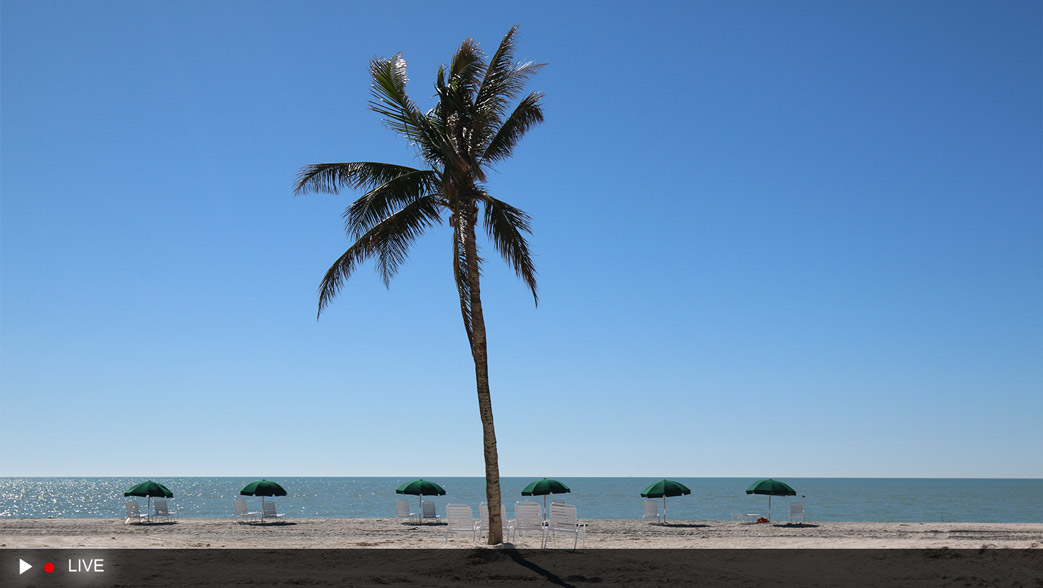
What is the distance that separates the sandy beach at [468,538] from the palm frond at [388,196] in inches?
279

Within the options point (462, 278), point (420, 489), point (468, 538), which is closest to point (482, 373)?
point (462, 278)

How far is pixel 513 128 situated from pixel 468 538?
10.5 metres

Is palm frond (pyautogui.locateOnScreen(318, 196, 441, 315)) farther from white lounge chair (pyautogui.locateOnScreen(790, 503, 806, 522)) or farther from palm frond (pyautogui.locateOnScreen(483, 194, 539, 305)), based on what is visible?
white lounge chair (pyautogui.locateOnScreen(790, 503, 806, 522))

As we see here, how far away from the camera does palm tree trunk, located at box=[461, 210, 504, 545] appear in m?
15.8

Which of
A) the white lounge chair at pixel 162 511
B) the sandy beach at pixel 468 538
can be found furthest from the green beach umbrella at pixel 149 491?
the sandy beach at pixel 468 538

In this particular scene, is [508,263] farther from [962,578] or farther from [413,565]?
[962,578]

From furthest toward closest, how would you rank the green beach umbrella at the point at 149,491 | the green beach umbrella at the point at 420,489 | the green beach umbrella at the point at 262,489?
the green beach umbrella at the point at 262,489 < the green beach umbrella at the point at 420,489 < the green beach umbrella at the point at 149,491

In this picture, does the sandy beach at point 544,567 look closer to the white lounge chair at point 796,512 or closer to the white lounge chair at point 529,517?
the white lounge chair at point 529,517

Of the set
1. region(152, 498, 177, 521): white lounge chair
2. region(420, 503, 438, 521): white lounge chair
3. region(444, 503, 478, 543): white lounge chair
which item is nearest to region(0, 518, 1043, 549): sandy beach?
region(152, 498, 177, 521): white lounge chair

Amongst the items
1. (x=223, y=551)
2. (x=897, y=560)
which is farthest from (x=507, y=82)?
(x=897, y=560)

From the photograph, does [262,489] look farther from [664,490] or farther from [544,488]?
[664,490]

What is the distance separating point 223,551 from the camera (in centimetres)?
1464

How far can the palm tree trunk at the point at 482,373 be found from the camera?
15758mm

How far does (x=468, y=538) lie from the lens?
20.1 m
